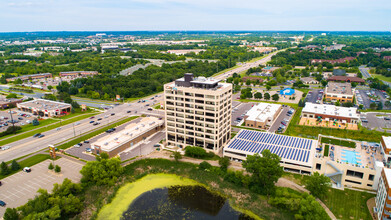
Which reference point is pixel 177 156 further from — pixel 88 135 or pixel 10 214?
pixel 10 214

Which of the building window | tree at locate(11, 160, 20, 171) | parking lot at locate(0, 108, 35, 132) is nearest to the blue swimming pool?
the building window

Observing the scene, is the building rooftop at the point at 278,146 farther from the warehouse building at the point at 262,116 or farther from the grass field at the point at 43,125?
the grass field at the point at 43,125

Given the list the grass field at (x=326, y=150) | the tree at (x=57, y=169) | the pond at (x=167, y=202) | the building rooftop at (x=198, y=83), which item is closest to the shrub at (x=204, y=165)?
the pond at (x=167, y=202)

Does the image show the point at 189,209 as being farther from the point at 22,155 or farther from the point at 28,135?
the point at 28,135

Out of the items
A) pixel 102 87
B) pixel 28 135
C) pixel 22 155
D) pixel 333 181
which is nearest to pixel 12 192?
pixel 22 155

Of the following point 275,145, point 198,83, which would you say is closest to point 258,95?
point 275,145

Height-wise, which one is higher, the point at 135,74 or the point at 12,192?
the point at 135,74
